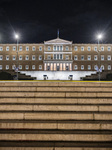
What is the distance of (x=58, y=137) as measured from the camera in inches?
170

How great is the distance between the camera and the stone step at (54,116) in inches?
199

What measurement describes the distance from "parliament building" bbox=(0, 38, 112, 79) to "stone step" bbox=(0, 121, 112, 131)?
49.9 meters

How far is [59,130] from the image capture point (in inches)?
181

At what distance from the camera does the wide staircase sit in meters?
4.20

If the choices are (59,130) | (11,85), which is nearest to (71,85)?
(59,130)

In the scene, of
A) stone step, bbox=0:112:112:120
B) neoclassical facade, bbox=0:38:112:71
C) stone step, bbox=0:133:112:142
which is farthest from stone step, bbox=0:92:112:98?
neoclassical facade, bbox=0:38:112:71

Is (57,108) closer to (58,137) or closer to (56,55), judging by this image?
(58,137)

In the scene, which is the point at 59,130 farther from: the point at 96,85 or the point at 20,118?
the point at 96,85

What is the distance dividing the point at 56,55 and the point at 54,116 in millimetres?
50565

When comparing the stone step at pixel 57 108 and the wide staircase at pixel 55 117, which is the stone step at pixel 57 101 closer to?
the wide staircase at pixel 55 117

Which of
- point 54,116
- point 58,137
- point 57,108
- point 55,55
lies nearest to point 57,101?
point 57,108

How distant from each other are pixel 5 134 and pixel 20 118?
2.92ft

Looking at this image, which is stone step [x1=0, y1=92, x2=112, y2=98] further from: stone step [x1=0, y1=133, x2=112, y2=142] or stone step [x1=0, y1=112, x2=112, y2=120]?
stone step [x1=0, y1=133, x2=112, y2=142]

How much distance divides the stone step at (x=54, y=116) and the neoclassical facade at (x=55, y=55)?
49.5 m
